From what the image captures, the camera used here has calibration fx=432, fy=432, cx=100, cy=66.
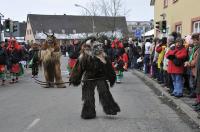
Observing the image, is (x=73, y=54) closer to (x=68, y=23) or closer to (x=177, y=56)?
(x=177, y=56)

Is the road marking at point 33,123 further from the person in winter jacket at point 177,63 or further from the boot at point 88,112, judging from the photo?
the person in winter jacket at point 177,63

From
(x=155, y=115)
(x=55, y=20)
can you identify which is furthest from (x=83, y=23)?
(x=155, y=115)

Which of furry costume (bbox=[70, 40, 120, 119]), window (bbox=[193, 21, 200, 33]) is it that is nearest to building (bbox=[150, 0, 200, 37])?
window (bbox=[193, 21, 200, 33])

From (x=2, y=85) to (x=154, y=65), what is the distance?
591 centimetres

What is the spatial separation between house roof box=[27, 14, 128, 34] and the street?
80.7 meters

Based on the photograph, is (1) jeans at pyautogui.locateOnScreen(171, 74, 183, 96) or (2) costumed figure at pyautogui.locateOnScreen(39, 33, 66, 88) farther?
(2) costumed figure at pyautogui.locateOnScreen(39, 33, 66, 88)

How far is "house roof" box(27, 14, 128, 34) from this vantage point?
95.1m

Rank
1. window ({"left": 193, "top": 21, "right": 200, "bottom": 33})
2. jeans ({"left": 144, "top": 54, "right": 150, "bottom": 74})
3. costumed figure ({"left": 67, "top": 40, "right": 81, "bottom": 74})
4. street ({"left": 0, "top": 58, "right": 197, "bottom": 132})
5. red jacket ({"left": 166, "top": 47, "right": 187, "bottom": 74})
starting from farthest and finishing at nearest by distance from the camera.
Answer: jeans ({"left": 144, "top": 54, "right": 150, "bottom": 74})
window ({"left": 193, "top": 21, "right": 200, "bottom": 33})
costumed figure ({"left": 67, "top": 40, "right": 81, "bottom": 74})
red jacket ({"left": 166, "top": 47, "right": 187, "bottom": 74})
street ({"left": 0, "top": 58, "right": 197, "bottom": 132})

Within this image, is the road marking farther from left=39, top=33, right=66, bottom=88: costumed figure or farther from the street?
left=39, top=33, right=66, bottom=88: costumed figure

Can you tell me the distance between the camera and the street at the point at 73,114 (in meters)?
8.19

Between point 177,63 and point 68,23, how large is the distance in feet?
286

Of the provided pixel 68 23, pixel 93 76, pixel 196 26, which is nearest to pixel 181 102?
pixel 93 76

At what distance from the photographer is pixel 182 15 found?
22828 mm

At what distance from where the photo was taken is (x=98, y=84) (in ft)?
30.0
